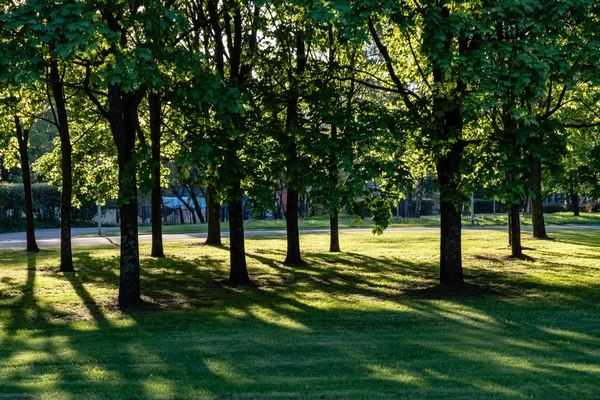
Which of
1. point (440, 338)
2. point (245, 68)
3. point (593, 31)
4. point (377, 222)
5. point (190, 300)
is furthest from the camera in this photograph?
point (245, 68)

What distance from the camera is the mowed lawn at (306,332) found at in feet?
24.1

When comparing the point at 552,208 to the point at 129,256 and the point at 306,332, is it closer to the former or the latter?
the point at 129,256

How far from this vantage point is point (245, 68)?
16891 millimetres

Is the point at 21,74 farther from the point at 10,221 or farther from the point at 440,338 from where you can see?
the point at 10,221

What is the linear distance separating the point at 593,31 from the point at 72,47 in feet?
30.0

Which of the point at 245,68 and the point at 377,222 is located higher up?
the point at 245,68

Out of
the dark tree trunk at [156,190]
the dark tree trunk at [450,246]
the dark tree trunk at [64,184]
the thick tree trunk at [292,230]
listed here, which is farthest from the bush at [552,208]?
the dark tree trunk at [64,184]

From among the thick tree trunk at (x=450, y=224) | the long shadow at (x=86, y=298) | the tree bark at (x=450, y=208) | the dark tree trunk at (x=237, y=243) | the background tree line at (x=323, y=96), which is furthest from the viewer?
the dark tree trunk at (x=237, y=243)

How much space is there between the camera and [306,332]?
35.0 feet

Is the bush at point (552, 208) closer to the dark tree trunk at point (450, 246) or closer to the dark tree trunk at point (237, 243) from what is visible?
the dark tree trunk at point (450, 246)

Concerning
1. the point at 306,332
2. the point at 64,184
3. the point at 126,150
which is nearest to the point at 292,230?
the point at 64,184

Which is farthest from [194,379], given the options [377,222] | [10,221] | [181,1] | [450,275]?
[10,221]

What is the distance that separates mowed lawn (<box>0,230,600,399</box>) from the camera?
7.34 metres

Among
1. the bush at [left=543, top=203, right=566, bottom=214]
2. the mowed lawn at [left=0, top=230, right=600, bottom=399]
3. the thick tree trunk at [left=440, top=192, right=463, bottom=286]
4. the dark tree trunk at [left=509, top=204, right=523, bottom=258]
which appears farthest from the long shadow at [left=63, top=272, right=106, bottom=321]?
the bush at [left=543, top=203, right=566, bottom=214]
